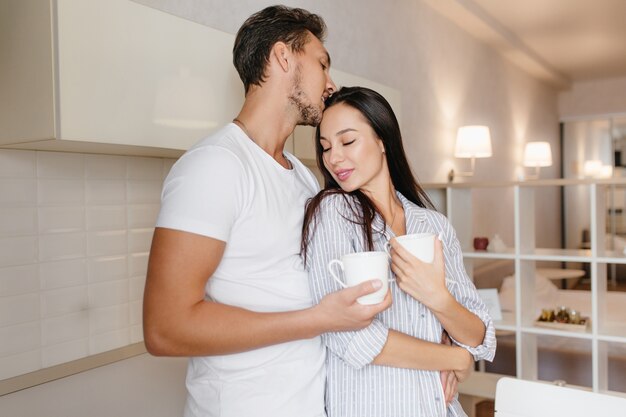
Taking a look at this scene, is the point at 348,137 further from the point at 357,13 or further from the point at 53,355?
the point at 357,13

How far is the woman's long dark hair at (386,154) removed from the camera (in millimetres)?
1275

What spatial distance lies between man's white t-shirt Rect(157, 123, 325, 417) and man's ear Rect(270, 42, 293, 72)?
0.61 ft

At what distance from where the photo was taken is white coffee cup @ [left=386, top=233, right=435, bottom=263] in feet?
3.65

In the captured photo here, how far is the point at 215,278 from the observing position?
3.72 feet

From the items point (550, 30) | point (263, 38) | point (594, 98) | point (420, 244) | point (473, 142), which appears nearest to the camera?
point (420, 244)

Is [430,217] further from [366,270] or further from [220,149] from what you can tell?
[220,149]

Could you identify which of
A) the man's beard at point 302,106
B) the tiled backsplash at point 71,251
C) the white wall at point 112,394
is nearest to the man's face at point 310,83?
the man's beard at point 302,106

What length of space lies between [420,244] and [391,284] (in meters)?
0.22

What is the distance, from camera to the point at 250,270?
3.76ft

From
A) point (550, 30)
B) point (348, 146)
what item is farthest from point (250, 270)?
point (550, 30)

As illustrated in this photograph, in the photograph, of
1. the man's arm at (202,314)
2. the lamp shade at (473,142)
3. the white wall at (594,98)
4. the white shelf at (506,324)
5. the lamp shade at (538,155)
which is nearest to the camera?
the man's arm at (202,314)

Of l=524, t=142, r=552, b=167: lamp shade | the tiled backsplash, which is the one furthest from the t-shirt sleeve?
l=524, t=142, r=552, b=167: lamp shade

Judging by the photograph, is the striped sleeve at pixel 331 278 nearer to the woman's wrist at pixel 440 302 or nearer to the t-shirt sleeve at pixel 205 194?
the woman's wrist at pixel 440 302

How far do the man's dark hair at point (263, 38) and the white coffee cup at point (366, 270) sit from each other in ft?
1.63
